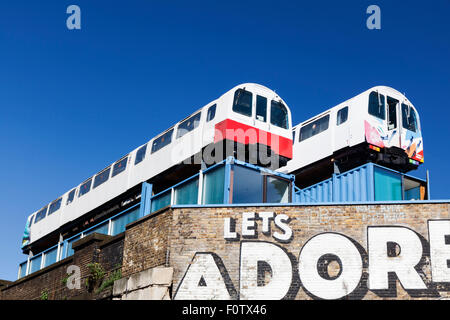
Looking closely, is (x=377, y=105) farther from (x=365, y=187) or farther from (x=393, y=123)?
(x=365, y=187)

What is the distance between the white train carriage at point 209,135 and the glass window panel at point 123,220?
2960 millimetres

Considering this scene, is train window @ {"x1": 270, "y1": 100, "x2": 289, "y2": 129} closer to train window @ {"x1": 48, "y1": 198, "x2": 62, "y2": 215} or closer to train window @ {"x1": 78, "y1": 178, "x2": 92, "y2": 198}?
train window @ {"x1": 78, "y1": 178, "x2": 92, "y2": 198}

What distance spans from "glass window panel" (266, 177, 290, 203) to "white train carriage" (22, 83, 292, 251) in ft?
7.76

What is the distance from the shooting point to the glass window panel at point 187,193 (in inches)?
724

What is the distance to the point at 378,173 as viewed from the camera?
64.7 ft

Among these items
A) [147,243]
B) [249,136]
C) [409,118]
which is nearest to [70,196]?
[249,136]

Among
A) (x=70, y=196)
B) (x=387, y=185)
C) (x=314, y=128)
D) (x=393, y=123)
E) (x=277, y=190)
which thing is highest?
→ (x=314, y=128)

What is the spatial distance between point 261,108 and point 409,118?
6066 mm

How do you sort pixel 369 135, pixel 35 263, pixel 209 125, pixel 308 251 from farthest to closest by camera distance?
pixel 35 263, pixel 369 135, pixel 209 125, pixel 308 251

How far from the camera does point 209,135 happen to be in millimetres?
21516

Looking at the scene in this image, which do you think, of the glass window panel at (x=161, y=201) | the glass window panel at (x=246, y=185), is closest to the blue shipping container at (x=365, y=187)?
the glass window panel at (x=246, y=185)
